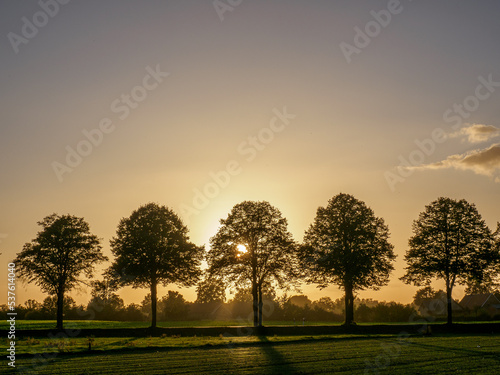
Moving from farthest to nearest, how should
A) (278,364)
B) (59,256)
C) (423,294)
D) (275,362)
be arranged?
1. (423,294)
2. (59,256)
3. (275,362)
4. (278,364)

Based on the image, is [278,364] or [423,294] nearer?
[278,364]

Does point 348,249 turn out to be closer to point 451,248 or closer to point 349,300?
point 349,300

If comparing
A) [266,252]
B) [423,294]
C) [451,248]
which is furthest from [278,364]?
[423,294]

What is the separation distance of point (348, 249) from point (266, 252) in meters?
11.0

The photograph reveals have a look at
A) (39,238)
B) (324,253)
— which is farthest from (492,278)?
(39,238)

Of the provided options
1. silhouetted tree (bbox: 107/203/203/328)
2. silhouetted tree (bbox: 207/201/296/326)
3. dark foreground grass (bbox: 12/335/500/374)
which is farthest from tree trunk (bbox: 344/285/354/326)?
dark foreground grass (bbox: 12/335/500/374)

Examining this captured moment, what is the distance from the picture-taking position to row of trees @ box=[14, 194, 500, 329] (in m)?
57.9

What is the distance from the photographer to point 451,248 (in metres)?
63.1

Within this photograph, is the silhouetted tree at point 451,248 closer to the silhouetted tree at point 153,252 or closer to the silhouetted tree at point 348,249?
the silhouetted tree at point 348,249

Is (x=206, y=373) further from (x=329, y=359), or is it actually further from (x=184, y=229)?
(x=184, y=229)

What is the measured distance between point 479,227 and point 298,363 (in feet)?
157

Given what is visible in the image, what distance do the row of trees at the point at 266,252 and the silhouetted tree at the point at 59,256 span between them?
0.12 meters

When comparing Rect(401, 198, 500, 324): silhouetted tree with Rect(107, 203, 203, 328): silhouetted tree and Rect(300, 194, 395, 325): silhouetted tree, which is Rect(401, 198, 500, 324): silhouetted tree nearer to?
Rect(300, 194, 395, 325): silhouetted tree

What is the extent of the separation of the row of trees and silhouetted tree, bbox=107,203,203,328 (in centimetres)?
12
